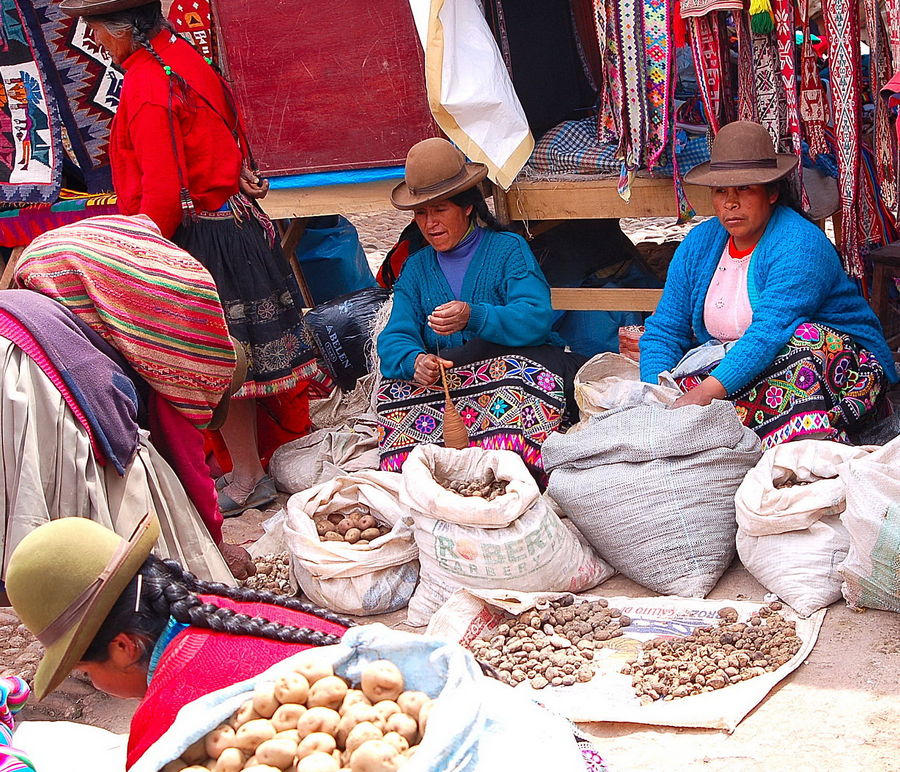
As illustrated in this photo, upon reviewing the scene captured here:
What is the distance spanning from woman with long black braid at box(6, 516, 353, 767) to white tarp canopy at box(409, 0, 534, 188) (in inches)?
110

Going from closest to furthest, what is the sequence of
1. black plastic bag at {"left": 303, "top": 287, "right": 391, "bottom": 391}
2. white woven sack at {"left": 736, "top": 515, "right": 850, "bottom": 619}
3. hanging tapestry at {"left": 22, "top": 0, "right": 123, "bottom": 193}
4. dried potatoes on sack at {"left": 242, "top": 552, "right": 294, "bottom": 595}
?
white woven sack at {"left": 736, "top": 515, "right": 850, "bottom": 619} < dried potatoes on sack at {"left": 242, "top": 552, "right": 294, "bottom": 595} < black plastic bag at {"left": 303, "top": 287, "right": 391, "bottom": 391} < hanging tapestry at {"left": 22, "top": 0, "right": 123, "bottom": 193}

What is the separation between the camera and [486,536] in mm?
3459

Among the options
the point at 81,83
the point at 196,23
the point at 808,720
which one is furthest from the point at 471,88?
the point at 808,720

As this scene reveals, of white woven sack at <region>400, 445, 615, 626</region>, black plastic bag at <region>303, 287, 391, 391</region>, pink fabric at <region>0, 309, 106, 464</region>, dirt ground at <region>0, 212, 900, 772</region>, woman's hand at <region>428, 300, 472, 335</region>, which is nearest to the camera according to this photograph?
dirt ground at <region>0, 212, 900, 772</region>

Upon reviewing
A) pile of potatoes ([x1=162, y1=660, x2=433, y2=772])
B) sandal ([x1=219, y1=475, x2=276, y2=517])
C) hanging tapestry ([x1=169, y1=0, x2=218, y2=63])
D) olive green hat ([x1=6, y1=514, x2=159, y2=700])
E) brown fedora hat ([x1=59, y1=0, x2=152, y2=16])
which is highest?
brown fedora hat ([x1=59, y1=0, x2=152, y2=16])

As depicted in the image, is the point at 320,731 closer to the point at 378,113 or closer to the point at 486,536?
the point at 486,536

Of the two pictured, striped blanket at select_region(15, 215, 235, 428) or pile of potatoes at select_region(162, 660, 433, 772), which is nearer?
pile of potatoes at select_region(162, 660, 433, 772)

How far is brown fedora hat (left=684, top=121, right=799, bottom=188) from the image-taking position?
3873 millimetres

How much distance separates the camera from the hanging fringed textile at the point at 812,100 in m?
4.07

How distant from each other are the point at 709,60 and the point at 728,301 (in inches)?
37.6

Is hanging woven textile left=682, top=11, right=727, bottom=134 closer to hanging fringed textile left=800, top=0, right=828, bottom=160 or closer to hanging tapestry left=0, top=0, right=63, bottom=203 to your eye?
hanging fringed textile left=800, top=0, right=828, bottom=160

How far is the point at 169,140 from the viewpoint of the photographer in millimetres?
4344

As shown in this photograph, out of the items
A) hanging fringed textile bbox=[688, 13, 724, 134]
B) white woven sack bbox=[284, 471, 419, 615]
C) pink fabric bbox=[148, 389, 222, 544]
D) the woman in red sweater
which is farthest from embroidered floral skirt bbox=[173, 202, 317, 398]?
Result: hanging fringed textile bbox=[688, 13, 724, 134]

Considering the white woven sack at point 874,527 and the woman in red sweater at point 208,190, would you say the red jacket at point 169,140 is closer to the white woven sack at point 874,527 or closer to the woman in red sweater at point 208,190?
the woman in red sweater at point 208,190
